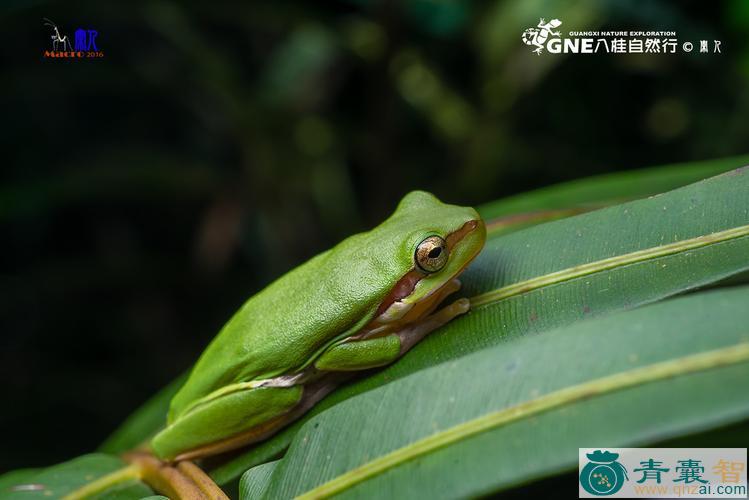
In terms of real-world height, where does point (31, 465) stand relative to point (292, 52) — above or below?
below

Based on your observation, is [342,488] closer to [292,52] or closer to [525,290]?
[525,290]

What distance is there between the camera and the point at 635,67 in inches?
135

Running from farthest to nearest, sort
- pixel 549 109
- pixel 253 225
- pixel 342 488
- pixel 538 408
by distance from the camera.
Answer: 1. pixel 549 109
2. pixel 253 225
3. pixel 342 488
4. pixel 538 408

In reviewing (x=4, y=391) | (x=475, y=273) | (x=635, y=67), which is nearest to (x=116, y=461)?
(x=475, y=273)

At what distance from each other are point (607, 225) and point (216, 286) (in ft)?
9.40

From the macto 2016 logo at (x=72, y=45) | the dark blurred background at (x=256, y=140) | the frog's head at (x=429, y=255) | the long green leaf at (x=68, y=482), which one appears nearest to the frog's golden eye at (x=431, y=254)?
the frog's head at (x=429, y=255)

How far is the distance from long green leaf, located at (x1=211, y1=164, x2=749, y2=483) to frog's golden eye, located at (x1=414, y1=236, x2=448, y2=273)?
0.34 feet
